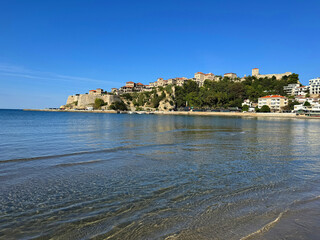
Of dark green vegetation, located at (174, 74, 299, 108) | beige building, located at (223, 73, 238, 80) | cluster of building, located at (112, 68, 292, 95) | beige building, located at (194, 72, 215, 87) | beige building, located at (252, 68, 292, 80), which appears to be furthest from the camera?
beige building, located at (194, 72, 215, 87)

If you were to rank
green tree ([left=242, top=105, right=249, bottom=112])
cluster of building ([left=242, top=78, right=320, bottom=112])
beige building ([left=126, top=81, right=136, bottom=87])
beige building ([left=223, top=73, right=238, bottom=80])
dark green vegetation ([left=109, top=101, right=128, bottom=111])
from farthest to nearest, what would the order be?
beige building ([left=126, top=81, right=136, bottom=87])
beige building ([left=223, top=73, right=238, bottom=80])
dark green vegetation ([left=109, top=101, right=128, bottom=111])
green tree ([left=242, top=105, right=249, bottom=112])
cluster of building ([left=242, top=78, right=320, bottom=112])

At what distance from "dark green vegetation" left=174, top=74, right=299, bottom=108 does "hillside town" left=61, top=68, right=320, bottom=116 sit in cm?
207

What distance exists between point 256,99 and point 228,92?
1361 cm

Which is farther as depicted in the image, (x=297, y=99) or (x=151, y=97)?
(x=151, y=97)

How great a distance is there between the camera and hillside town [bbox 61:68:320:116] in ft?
271

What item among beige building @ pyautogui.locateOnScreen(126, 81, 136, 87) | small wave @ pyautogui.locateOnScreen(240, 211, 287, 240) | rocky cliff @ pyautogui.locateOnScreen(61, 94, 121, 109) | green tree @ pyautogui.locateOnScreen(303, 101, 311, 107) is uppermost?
beige building @ pyautogui.locateOnScreen(126, 81, 136, 87)

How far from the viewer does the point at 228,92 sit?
10688cm

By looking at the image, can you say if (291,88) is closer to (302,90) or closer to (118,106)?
(302,90)

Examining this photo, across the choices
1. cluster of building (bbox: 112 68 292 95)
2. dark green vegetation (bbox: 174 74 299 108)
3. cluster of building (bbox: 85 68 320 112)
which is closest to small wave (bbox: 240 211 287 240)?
cluster of building (bbox: 85 68 320 112)

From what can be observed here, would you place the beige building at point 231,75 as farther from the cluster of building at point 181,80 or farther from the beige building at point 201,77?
the beige building at point 201,77

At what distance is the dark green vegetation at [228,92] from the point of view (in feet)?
333

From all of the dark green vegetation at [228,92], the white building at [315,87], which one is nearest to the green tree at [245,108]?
the dark green vegetation at [228,92]

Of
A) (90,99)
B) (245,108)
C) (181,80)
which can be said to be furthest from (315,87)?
(90,99)

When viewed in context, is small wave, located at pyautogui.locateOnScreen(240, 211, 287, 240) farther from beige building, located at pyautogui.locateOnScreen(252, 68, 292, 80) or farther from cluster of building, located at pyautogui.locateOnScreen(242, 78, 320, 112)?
beige building, located at pyautogui.locateOnScreen(252, 68, 292, 80)
